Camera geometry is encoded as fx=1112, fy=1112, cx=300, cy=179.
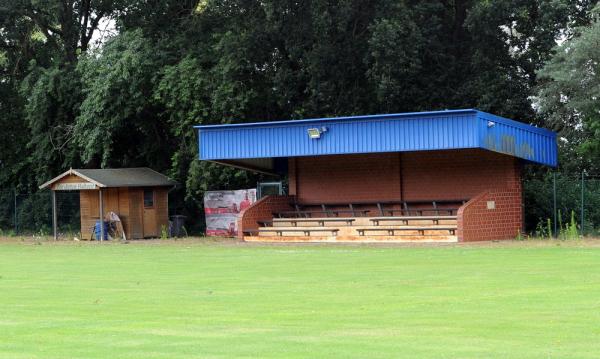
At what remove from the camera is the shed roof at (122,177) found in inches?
1762

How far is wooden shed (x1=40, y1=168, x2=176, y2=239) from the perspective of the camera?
45312mm

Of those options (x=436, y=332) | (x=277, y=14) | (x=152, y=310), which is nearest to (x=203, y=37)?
(x=277, y=14)

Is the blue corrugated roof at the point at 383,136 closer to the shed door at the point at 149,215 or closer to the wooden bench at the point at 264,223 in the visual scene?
the wooden bench at the point at 264,223

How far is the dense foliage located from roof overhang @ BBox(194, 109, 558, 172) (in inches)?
119

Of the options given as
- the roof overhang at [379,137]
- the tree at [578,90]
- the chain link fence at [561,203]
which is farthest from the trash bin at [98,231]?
the tree at [578,90]

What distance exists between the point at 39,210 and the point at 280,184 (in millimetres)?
12680

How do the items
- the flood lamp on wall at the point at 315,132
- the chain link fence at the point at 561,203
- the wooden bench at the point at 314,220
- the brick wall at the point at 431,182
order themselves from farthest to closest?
the wooden bench at the point at 314,220
the flood lamp on wall at the point at 315,132
the chain link fence at the point at 561,203
the brick wall at the point at 431,182

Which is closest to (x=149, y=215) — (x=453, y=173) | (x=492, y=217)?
(x=453, y=173)

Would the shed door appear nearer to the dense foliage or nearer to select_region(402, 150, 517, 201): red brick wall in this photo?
the dense foliage

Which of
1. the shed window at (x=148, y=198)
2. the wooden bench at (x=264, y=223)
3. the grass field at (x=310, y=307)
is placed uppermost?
the shed window at (x=148, y=198)

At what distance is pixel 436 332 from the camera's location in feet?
42.1

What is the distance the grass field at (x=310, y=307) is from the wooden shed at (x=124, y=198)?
15.9 m

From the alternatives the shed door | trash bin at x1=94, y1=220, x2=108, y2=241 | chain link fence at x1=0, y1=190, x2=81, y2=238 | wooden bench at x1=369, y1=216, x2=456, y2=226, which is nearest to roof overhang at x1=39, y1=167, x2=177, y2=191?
the shed door

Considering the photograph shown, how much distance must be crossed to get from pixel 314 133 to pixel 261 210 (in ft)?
14.1
